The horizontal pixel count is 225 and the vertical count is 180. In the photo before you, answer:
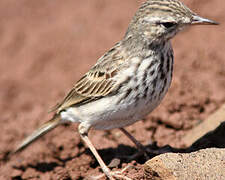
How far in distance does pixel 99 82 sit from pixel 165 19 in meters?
1.30

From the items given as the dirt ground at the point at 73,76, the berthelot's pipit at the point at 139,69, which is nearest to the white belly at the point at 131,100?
the berthelot's pipit at the point at 139,69

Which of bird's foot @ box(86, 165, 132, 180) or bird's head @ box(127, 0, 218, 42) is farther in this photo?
bird's foot @ box(86, 165, 132, 180)

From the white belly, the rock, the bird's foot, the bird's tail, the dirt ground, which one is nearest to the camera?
the rock

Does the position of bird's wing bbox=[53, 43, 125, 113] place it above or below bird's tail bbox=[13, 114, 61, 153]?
above

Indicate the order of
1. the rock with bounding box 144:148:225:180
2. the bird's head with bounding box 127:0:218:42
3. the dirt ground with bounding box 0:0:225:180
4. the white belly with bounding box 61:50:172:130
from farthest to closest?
the dirt ground with bounding box 0:0:225:180 < the white belly with bounding box 61:50:172:130 < the bird's head with bounding box 127:0:218:42 < the rock with bounding box 144:148:225:180

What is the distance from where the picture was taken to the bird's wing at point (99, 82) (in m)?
5.45

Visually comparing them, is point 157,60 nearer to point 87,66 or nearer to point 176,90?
point 176,90

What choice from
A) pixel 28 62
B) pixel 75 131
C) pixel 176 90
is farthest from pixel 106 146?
pixel 28 62

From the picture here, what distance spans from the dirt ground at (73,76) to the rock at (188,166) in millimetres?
609

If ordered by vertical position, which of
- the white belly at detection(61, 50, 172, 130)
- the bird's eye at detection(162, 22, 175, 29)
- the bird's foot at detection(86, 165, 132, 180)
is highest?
the bird's eye at detection(162, 22, 175, 29)

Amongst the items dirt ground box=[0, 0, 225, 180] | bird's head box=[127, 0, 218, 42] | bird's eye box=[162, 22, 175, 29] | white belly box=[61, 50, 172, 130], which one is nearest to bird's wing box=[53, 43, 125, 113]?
white belly box=[61, 50, 172, 130]

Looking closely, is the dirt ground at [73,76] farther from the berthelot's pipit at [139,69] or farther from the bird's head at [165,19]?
the bird's head at [165,19]

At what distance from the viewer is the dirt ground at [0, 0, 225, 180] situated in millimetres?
6758

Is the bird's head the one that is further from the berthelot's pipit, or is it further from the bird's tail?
the bird's tail
